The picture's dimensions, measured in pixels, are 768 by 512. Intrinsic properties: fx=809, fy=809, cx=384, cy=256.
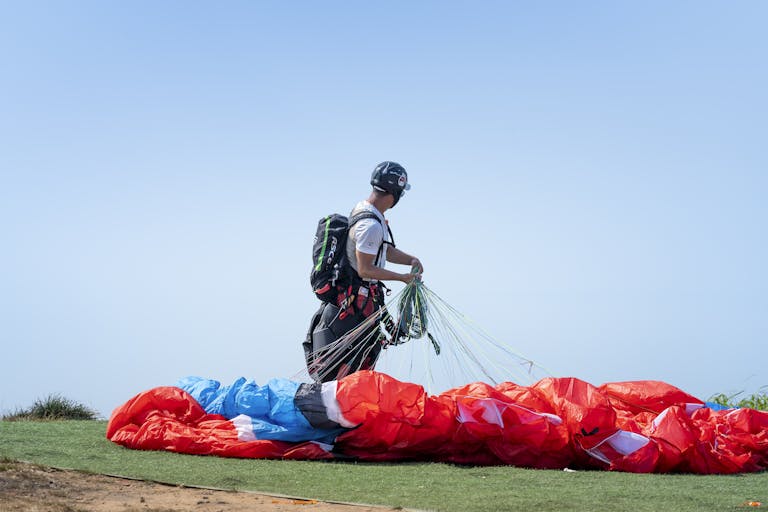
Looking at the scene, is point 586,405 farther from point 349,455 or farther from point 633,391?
point 349,455

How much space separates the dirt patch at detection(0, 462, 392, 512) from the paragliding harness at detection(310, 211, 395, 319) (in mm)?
1283

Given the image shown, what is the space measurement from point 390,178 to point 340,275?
0.57 meters

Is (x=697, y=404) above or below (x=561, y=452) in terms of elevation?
above

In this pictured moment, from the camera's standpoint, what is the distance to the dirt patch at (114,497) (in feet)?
9.45

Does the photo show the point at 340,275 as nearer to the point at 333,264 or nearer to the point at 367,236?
the point at 333,264

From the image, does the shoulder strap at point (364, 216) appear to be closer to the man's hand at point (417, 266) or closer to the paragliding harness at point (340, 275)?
the paragliding harness at point (340, 275)

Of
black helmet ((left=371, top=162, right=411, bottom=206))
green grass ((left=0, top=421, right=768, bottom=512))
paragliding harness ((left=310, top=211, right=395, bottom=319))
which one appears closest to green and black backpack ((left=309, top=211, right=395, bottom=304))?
paragliding harness ((left=310, top=211, right=395, bottom=319))

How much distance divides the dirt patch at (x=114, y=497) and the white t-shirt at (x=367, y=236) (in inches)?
54.9

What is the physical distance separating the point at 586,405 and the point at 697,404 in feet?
3.46

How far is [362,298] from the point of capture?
4223mm


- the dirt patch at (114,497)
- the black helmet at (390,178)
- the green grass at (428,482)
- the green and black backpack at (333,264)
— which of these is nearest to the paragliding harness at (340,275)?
the green and black backpack at (333,264)

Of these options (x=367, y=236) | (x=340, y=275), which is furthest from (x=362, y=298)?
(x=367, y=236)

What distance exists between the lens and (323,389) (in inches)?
161

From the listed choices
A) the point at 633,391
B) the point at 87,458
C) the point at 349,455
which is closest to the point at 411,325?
the point at 349,455
